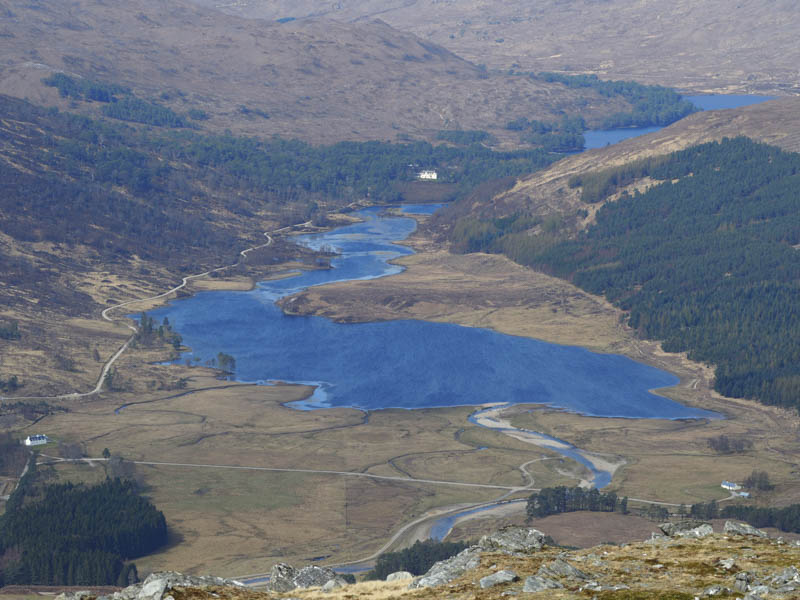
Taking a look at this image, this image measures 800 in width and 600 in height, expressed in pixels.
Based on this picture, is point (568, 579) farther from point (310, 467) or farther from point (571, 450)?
point (571, 450)

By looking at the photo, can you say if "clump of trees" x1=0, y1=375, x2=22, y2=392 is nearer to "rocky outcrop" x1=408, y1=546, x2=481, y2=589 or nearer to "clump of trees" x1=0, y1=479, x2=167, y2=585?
"clump of trees" x1=0, y1=479, x2=167, y2=585

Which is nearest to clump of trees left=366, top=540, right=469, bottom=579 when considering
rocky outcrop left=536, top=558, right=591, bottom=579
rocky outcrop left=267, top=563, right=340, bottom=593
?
rocky outcrop left=267, top=563, right=340, bottom=593

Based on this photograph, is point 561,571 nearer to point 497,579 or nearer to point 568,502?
point 497,579

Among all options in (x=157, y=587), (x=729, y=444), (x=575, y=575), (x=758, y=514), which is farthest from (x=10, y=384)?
(x=575, y=575)

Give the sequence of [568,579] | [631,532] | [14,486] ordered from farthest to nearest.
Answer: [14,486], [631,532], [568,579]

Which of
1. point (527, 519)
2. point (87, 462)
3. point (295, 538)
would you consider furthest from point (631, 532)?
point (87, 462)

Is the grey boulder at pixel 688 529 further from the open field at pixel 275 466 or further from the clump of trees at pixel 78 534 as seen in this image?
the clump of trees at pixel 78 534

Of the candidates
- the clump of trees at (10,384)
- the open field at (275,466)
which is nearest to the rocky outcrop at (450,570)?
the open field at (275,466)
